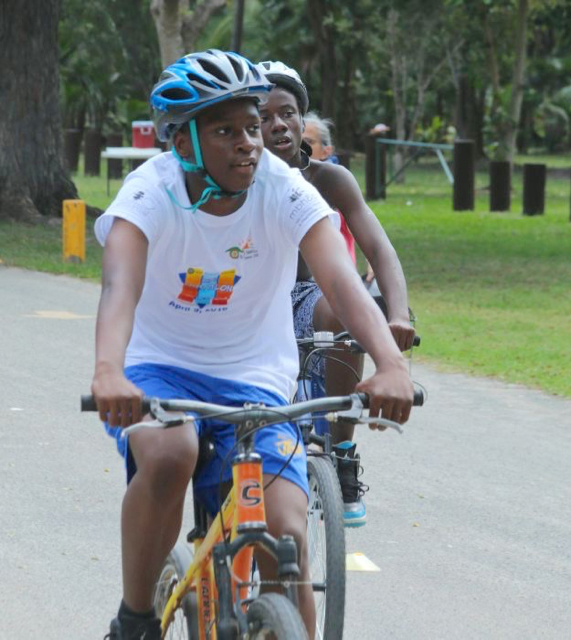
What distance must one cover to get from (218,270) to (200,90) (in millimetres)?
435

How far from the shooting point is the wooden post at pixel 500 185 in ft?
83.8

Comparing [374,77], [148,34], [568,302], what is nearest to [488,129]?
[374,77]

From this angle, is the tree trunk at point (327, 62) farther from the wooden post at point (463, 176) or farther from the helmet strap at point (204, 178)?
the helmet strap at point (204, 178)

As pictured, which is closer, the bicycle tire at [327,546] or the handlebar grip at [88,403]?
the handlebar grip at [88,403]

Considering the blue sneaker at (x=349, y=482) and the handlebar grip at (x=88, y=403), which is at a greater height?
the handlebar grip at (x=88, y=403)

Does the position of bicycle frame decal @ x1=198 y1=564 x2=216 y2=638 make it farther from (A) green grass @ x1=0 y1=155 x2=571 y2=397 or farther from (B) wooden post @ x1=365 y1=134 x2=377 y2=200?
(B) wooden post @ x1=365 y1=134 x2=377 y2=200

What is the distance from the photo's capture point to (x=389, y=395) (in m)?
3.08

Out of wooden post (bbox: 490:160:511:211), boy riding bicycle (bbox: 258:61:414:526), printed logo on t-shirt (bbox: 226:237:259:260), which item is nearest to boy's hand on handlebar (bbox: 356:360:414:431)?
printed logo on t-shirt (bbox: 226:237:259:260)

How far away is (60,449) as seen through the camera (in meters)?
7.12

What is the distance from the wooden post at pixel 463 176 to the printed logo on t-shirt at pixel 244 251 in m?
22.6

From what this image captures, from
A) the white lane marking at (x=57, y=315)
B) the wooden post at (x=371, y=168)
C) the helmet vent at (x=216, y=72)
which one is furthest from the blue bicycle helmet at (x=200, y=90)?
the wooden post at (x=371, y=168)

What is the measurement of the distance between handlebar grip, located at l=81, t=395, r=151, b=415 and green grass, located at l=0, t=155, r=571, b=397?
6319 mm

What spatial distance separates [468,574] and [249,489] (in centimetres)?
245

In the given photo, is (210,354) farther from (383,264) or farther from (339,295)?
(383,264)
